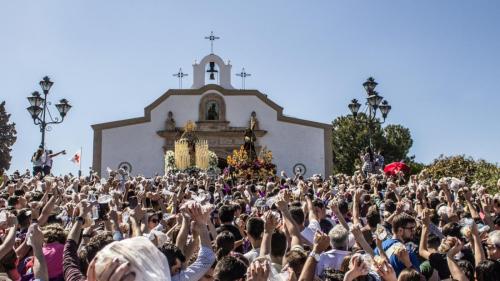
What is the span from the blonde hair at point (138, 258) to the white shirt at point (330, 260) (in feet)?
7.60

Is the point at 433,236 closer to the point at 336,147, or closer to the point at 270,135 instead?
the point at 270,135

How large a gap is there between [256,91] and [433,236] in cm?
3473

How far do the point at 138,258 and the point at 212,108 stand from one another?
37.7 meters

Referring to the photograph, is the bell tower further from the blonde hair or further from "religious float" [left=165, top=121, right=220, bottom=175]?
the blonde hair

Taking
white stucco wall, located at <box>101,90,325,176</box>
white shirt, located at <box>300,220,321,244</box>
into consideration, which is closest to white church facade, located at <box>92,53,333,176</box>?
white stucco wall, located at <box>101,90,325,176</box>

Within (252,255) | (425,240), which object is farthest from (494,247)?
(252,255)

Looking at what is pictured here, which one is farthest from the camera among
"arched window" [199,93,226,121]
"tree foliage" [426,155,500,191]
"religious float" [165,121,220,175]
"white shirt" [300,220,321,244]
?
"arched window" [199,93,226,121]

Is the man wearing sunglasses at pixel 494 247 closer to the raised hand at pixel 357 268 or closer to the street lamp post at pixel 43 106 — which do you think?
the raised hand at pixel 357 268

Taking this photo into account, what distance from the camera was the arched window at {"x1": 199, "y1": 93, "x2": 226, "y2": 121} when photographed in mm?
39438

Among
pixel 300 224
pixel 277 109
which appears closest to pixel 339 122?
pixel 277 109

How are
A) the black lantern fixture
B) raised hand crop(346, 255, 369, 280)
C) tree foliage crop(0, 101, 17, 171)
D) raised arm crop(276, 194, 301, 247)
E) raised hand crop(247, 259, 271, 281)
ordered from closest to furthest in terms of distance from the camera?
raised hand crop(247, 259, 271, 281) < raised hand crop(346, 255, 369, 280) < raised arm crop(276, 194, 301, 247) < the black lantern fixture < tree foliage crop(0, 101, 17, 171)

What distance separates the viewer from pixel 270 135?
129 feet

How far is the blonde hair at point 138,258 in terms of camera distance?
221cm

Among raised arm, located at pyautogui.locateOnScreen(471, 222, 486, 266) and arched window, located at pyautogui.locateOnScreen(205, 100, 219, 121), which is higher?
arched window, located at pyautogui.locateOnScreen(205, 100, 219, 121)
